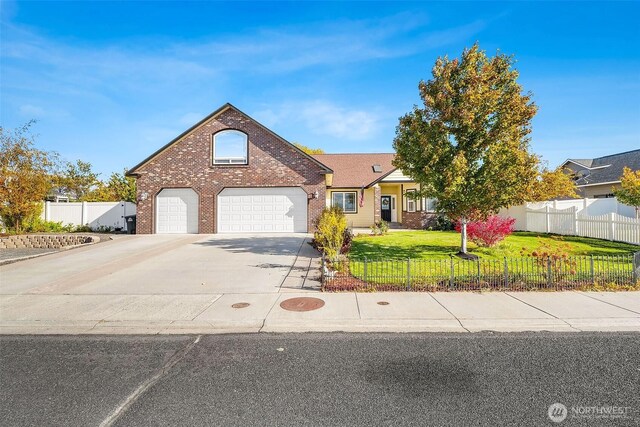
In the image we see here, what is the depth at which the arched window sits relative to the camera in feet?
65.0

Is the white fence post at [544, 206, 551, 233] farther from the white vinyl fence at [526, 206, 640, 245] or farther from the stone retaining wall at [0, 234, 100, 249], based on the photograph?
the stone retaining wall at [0, 234, 100, 249]

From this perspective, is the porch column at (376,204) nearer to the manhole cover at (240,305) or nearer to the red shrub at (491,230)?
the red shrub at (491,230)

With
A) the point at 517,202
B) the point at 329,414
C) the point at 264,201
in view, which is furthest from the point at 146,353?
the point at 264,201

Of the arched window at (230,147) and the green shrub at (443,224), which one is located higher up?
the arched window at (230,147)

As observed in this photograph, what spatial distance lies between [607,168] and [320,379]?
35507mm

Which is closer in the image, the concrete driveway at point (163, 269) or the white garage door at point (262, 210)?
the concrete driveway at point (163, 269)

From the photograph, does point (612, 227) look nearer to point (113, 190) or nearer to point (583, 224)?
point (583, 224)

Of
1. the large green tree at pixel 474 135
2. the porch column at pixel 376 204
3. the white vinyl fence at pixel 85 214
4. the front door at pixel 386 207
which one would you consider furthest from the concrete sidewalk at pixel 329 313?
the front door at pixel 386 207

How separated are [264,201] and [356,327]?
588 inches

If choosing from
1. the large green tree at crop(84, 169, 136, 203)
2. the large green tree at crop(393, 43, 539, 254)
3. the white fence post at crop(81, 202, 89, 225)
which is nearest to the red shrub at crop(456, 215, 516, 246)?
the large green tree at crop(393, 43, 539, 254)

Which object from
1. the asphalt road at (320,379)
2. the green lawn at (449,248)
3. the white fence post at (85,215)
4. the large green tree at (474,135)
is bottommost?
the asphalt road at (320,379)

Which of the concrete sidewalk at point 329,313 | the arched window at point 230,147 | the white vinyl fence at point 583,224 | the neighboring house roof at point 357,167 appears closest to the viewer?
the concrete sidewalk at point 329,313

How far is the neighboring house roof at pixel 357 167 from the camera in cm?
2458

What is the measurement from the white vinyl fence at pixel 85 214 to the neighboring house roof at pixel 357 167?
15.5m
